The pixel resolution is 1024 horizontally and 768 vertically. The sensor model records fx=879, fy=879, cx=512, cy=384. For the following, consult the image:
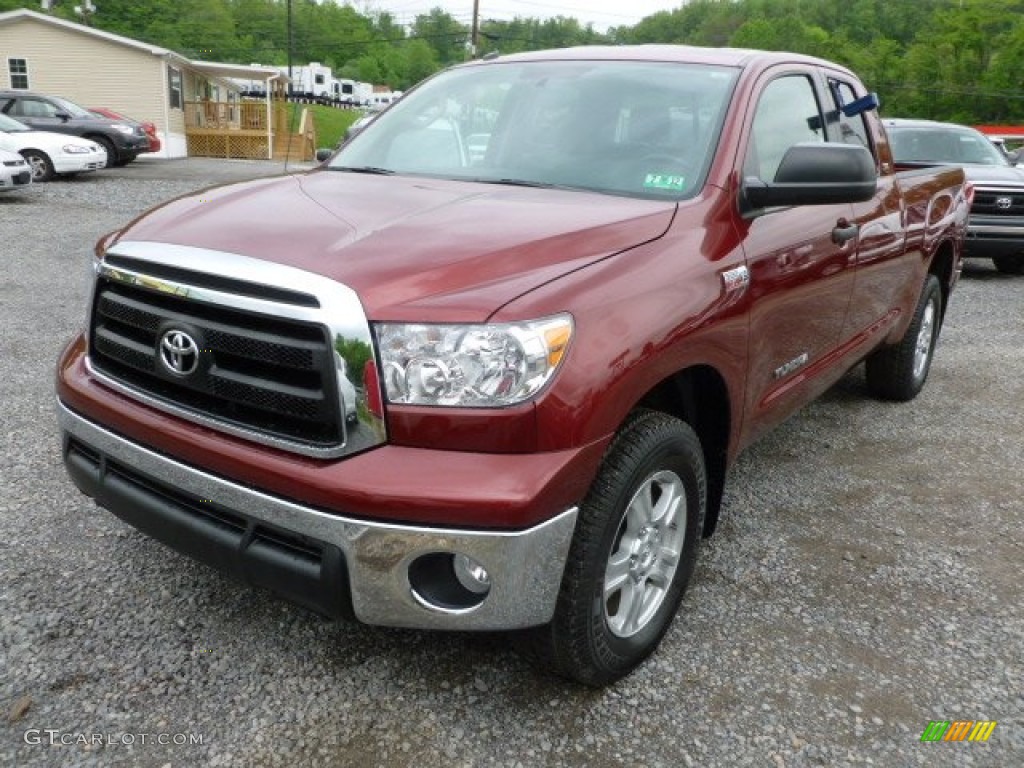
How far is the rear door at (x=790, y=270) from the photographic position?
9.68 ft

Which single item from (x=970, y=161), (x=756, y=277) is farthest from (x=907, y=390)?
(x=970, y=161)

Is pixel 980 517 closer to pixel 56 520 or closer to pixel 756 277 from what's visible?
pixel 756 277

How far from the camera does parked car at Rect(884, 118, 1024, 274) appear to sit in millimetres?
10039

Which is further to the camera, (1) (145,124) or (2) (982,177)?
(1) (145,124)

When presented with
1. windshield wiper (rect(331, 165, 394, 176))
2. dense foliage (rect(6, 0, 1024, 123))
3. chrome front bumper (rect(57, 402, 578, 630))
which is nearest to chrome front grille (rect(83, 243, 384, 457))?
chrome front bumper (rect(57, 402, 578, 630))

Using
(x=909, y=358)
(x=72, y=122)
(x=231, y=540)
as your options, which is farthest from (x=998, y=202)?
(x=72, y=122)

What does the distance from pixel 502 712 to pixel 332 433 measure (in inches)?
37.7

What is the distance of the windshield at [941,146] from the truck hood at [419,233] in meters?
9.15

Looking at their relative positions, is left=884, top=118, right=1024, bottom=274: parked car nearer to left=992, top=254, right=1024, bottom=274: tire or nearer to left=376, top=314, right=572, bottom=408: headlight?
left=992, top=254, right=1024, bottom=274: tire

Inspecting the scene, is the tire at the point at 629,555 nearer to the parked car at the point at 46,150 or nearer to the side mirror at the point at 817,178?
the side mirror at the point at 817,178

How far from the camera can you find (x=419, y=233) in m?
2.37

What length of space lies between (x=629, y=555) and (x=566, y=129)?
1587mm

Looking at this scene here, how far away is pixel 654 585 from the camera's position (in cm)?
267

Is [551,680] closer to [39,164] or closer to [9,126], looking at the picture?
[39,164]
